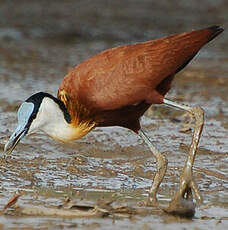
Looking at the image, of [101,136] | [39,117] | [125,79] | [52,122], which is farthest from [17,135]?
[101,136]

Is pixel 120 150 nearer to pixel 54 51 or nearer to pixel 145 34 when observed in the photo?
pixel 54 51

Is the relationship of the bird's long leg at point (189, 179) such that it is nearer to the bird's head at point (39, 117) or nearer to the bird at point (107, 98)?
the bird at point (107, 98)

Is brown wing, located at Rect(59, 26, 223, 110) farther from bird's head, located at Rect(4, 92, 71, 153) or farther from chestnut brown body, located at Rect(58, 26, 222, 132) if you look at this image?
bird's head, located at Rect(4, 92, 71, 153)

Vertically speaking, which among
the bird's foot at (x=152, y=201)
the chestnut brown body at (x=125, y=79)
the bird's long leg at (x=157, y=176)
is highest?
the chestnut brown body at (x=125, y=79)

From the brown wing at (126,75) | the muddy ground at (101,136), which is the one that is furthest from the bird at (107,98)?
the muddy ground at (101,136)

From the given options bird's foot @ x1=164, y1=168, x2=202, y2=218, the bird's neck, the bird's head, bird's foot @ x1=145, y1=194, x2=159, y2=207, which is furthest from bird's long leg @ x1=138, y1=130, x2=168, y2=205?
the bird's head

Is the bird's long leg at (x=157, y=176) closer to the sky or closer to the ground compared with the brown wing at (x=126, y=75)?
closer to the ground

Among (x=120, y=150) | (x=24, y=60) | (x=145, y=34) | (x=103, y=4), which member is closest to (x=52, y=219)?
(x=120, y=150)
